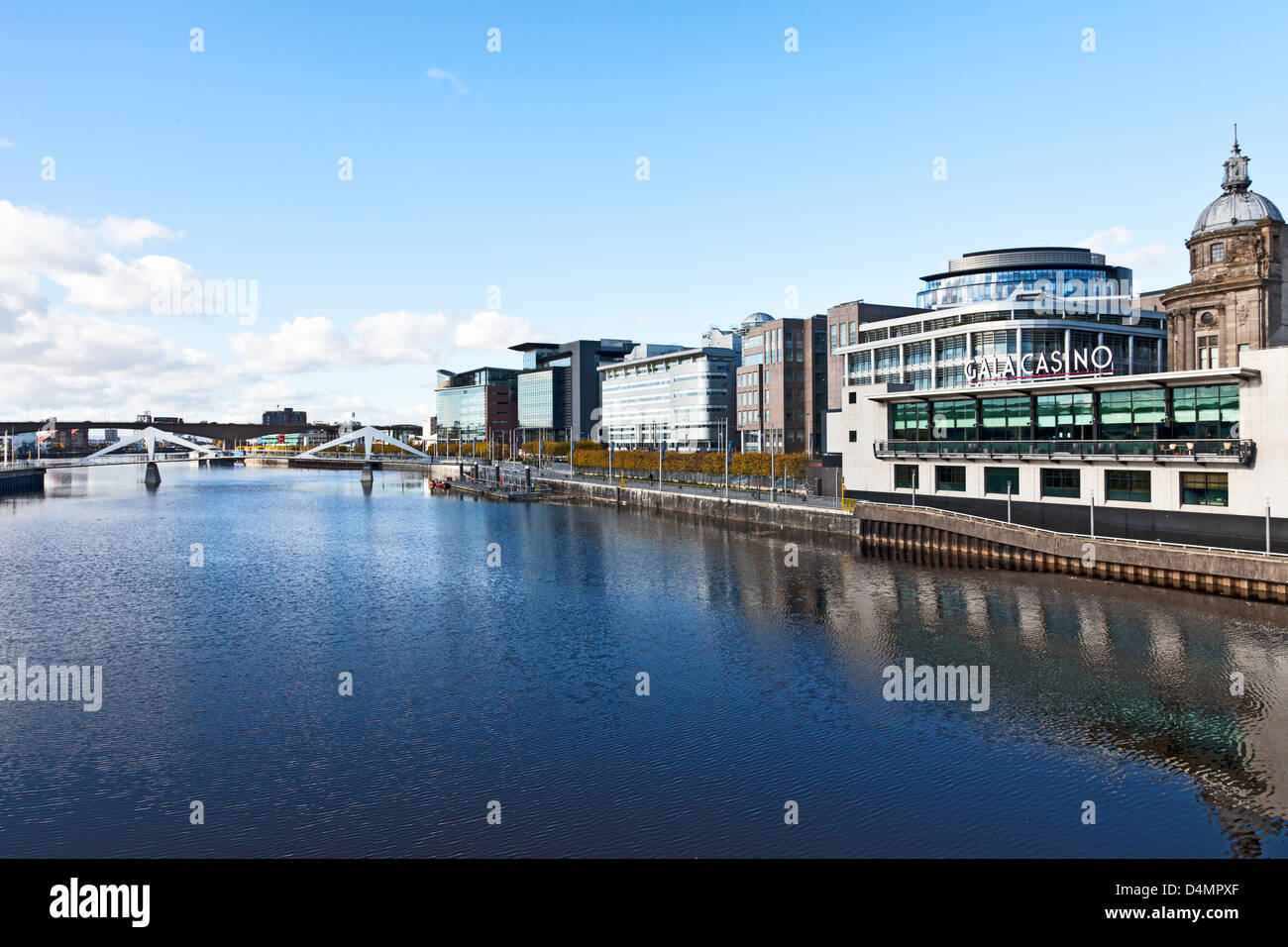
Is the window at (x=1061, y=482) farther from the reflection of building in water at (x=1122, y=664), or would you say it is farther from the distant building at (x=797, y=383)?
the distant building at (x=797, y=383)

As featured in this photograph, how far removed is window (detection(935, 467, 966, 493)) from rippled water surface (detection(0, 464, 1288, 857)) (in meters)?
13.9

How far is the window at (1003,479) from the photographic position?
70.7 meters

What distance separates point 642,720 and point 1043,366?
52.3 m

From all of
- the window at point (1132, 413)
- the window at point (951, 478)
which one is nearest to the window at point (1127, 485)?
the window at point (1132, 413)

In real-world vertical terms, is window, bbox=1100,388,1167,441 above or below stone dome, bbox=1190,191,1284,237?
below

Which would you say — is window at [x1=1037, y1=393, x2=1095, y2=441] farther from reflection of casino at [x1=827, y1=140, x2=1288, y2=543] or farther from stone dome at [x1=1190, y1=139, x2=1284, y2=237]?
stone dome at [x1=1190, y1=139, x2=1284, y2=237]

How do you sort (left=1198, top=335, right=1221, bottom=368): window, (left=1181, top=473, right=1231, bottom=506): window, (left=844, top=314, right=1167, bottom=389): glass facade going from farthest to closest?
(left=844, top=314, right=1167, bottom=389): glass facade → (left=1198, top=335, right=1221, bottom=368): window → (left=1181, top=473, right=1231, bottom=506): window

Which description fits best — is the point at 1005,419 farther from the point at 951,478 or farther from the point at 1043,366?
the point at 951,478

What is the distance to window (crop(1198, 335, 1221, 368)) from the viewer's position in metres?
81.5

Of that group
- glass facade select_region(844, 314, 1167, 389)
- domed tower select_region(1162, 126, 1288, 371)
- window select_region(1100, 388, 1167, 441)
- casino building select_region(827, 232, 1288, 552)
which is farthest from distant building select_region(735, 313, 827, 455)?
window select_region(1100, 388, 1167, 441)

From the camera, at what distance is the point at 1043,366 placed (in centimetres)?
6881

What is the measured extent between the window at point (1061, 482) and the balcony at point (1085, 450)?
4.80 ft

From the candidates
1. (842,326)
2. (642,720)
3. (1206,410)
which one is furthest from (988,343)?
(642,720)

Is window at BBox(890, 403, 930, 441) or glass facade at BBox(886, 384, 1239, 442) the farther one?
window at BBox(890, 403, 930, 441)
